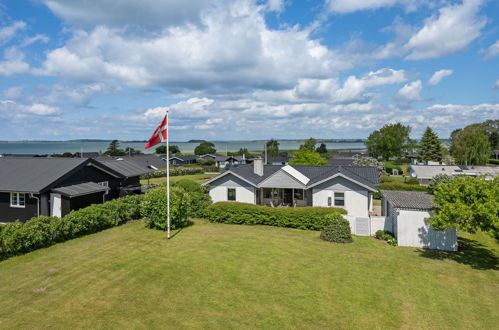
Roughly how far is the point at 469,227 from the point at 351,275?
21.0 feet

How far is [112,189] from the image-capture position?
102 ft

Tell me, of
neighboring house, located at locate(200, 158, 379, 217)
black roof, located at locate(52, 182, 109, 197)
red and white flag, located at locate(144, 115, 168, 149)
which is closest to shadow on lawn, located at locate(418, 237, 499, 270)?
neighboring house, located at locate(200, 158, 379, 217)

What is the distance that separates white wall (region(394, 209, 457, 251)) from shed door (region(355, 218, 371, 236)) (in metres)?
2.62

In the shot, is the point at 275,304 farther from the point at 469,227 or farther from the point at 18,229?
the point at 18,229

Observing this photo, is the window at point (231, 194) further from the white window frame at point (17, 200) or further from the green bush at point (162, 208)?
the white window frame at point (17, 200)

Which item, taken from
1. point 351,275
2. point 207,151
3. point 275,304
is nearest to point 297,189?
point 351,275

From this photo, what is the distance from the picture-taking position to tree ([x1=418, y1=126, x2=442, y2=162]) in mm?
83562

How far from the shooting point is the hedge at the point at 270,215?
23844mm

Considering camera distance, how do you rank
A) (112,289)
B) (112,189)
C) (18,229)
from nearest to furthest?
(112,289)
(18,229)
(112,189)

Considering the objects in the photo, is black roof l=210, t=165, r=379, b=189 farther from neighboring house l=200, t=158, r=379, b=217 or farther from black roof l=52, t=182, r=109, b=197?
black roof l=52, t=182, r=109, b=197

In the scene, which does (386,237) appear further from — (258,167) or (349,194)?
(258,167)

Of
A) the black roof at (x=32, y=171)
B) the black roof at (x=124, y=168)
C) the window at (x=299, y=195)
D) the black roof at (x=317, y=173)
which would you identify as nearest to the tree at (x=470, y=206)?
the black roof at (x=317, y=173)

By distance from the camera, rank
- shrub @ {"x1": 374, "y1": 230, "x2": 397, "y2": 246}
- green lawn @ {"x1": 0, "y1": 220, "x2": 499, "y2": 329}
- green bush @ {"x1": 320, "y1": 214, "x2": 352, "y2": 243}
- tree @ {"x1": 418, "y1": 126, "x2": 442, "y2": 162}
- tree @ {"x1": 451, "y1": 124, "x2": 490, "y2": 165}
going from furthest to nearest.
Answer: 1. tree @ {"x1": 418, "y1": 126, "x2": 442, "y2": 162}
2. tree @ {"x1": 451, "y1": 124, "x2": 490, "y2": 165}
3. green bush @ {"x1": 320, "y1": 214, "x2": 352, "y2": 243}
4. shrub @ {"x1": 374, "y1": 230, "x2": 397, "y2": 246}
5. green lawn @ {"x1": 0, "y1": 220, "x2": 499, "y2": 329}

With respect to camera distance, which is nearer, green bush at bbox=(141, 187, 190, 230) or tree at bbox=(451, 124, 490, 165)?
green bush at bbox=(141, 187, 190, 230)
